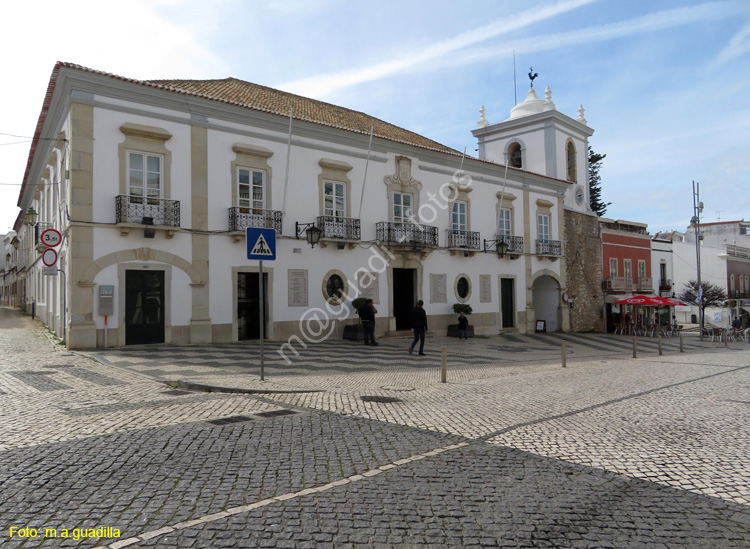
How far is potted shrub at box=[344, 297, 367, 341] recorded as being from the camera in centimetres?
1959

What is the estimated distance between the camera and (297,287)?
19.1 m

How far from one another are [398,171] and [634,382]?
1390 centimetres

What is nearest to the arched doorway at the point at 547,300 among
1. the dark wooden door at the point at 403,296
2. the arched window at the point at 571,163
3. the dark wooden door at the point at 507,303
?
the dark wooden door at the point at 507,303

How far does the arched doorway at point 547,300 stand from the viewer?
30.1 metres

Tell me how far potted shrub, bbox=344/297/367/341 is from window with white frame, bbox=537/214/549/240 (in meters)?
13.3

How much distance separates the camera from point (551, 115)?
30.0m

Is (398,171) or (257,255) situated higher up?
(398,171)

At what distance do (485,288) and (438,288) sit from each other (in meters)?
3.23

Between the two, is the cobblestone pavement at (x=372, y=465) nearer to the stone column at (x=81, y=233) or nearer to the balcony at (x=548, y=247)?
the stone column at (x=81, y=233)

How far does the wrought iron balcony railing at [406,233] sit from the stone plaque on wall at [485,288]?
3.78 metres

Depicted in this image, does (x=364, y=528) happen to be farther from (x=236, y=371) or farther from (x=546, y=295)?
(x=546, y=295)

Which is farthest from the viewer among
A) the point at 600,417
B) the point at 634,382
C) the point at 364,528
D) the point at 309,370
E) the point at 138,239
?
the point at 138,239

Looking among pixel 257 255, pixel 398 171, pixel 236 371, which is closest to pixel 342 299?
pixel 398 171

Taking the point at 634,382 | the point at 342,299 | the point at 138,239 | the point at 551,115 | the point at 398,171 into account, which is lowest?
the point at 634,382
